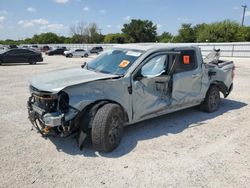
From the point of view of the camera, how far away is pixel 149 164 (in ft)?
12.3

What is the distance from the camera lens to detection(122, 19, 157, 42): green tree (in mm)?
75250

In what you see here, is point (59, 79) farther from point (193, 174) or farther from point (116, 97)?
point (193, 174)

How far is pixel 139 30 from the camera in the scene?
246 ft

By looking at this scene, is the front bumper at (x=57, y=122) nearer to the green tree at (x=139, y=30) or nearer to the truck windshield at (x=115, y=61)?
the truck windshield at (x=115, y=61)

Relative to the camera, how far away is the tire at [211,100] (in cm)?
632

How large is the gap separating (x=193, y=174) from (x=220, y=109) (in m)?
3.76

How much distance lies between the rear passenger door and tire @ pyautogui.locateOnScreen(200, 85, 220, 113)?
40 centimetres

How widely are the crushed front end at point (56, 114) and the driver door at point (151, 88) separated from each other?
1.20m

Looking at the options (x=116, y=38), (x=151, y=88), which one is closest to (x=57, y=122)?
(x=151, y=88)

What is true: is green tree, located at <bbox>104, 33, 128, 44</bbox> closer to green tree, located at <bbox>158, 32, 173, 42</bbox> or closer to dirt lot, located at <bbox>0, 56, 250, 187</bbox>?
green tree, located at <bbox>158, 32, 173, 42</bbox>

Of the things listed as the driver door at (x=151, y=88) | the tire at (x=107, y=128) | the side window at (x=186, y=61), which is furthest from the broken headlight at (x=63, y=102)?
the side window at (x=186, y=61)

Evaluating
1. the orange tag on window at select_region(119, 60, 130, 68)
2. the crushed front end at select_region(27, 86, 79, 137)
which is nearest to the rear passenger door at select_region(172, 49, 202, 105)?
the orange tag on window at select_region(119, 60, 130, 68)

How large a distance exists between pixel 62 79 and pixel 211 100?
387 centimetres

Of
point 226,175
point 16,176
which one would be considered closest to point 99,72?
point 16,176
